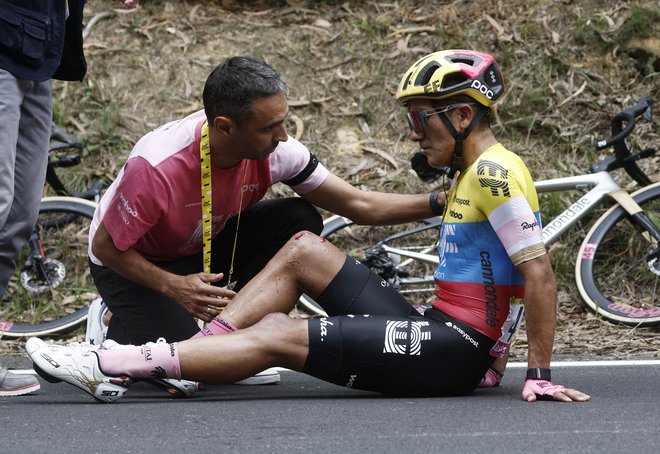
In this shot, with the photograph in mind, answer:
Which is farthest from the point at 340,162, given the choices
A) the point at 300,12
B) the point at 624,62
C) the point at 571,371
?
the point at 571,371

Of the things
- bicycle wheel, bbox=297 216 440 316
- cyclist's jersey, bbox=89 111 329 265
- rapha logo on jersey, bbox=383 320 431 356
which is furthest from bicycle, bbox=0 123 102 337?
rapha logo on jersey, bbox=383 320 431 356

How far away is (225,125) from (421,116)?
920mm

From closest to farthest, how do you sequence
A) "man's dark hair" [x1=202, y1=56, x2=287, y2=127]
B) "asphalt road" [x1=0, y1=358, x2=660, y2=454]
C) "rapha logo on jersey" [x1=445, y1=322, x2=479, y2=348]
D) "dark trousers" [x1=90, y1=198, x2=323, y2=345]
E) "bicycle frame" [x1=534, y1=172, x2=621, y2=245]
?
"asphalt road" [x1=0, y1=358, x2=660, y2=454] < "rapha logo on jersey" [x1=445, y1=322, x2=479, y2=348] < "man's dark hair" [x1=202, y1=56, x2=287, y2=127] < "dark trousers" [x1=90, y1=198, x2=323, y2=345] < "bicycle frame" [x1=534, y1=172, x2=621, y2=245]

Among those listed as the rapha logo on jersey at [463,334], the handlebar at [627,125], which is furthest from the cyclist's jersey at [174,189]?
the handlebar at [627,125]

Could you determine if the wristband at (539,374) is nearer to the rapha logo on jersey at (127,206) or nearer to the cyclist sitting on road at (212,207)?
the cyclist sitting on road at (212,207)

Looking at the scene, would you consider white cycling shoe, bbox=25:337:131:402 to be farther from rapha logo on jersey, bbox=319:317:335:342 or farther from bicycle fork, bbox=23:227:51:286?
bicycle fork, bbox=23:227:51:286

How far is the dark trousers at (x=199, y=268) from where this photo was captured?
5.79 m

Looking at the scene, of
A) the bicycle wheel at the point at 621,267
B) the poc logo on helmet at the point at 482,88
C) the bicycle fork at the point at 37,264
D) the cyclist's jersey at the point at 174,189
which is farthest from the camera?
A: the bicycle fork at the point at 37,264

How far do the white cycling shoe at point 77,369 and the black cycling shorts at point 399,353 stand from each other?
865mm

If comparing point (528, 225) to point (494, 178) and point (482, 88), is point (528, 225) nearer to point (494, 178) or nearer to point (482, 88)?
point (494, 178)

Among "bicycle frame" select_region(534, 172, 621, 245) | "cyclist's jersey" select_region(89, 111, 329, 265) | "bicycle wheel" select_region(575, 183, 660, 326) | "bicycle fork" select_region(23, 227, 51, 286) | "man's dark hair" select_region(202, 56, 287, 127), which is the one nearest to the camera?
"man's dark hair" select_region(202, 56, 287, 127)

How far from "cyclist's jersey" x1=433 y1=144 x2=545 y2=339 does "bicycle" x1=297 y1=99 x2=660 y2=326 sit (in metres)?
2.78

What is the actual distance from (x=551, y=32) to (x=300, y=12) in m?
2.45

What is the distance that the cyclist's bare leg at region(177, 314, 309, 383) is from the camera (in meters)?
4.71
